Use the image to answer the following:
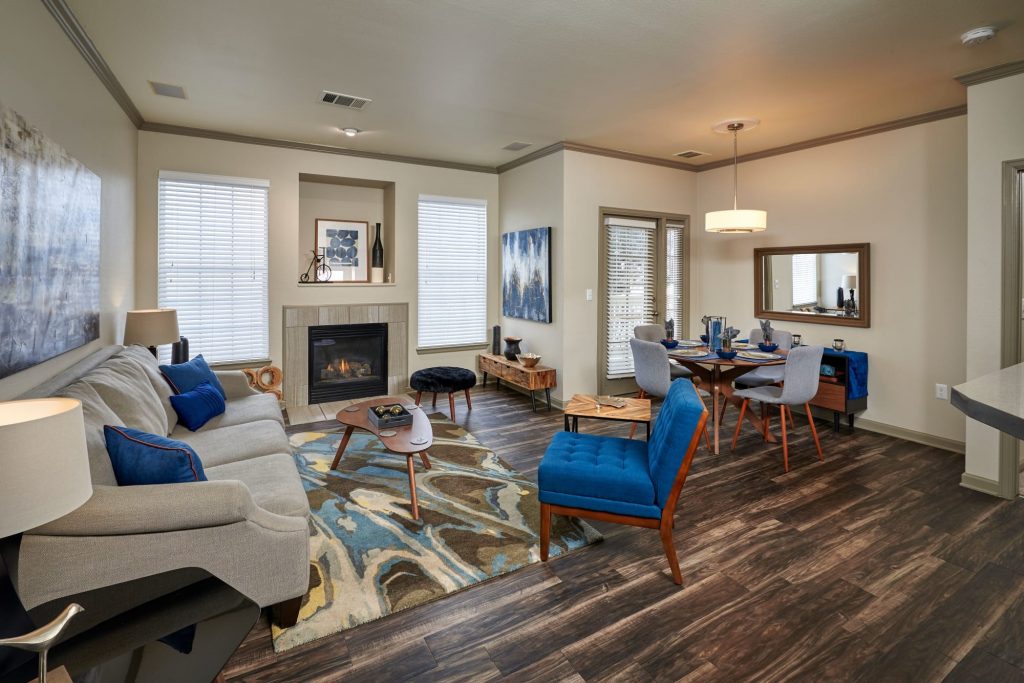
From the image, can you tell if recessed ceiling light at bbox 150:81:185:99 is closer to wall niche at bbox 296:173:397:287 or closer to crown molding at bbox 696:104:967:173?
wall niche at bbox 296:173:397:287

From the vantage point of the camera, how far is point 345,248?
5.99m

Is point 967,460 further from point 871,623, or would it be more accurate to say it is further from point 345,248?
point 345,248

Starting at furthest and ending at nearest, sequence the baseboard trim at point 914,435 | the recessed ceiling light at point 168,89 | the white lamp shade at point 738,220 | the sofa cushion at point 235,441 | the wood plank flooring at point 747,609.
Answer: the white lamp shade at point 738,220
the baseboard trim at point 914,435
the recessed ceiling light at point 168,89
the sofa cushion at point 235,441
the wood plank flooring at point 747,609

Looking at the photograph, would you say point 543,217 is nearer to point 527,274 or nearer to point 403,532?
point 527,274

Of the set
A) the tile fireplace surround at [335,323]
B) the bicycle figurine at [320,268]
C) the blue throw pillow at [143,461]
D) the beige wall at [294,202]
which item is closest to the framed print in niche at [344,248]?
the bicycle figurine at [320,268]

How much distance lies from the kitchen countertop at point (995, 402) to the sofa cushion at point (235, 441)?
2.94 m

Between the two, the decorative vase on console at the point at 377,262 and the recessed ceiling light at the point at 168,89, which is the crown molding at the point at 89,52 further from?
the decorative vase on console at the point at 377,262

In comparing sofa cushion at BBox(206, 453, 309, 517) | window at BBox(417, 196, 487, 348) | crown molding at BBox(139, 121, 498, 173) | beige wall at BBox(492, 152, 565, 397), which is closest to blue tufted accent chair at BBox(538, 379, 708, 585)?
sofa cushion at BBox(206, 453, 309, 517)

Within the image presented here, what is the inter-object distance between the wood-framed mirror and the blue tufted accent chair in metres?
3.16

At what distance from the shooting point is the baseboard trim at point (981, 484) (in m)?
3.33

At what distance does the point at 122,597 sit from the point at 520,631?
54.1 inches

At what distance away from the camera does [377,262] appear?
605cm

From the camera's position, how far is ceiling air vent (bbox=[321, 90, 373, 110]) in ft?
12.9

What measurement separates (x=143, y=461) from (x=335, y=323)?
380 centimetres
